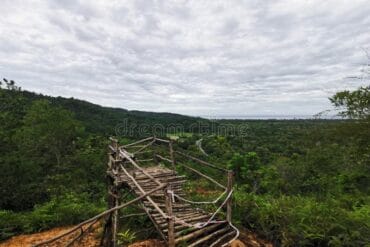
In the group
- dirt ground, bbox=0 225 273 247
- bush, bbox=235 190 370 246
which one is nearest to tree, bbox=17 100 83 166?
dirt ground, bbox=0 225 273 247

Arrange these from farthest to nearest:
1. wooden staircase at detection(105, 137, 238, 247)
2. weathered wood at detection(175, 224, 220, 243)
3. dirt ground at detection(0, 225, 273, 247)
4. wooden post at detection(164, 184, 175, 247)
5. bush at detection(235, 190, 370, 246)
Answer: dirt ground at detection(0, 225, 273, 247), bush at detection(235, 190, 370, 246), weathered wood at detection(175, 224, 220, 243), wooden staircase at detection(105, 137, 238, 247), wooden post at detection(164, 184, 175, 247)

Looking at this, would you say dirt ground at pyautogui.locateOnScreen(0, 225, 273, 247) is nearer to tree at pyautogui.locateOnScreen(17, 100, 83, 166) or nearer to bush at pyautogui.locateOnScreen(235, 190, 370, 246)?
bush at pyautogui.locateOnScreen(235, 190, 370, 246)

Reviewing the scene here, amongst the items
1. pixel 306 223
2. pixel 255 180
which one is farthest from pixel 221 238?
pixel 255 180

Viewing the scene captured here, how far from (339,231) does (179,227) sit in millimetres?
2990

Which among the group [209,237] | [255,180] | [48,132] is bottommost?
[255,180]

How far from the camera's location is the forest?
5516 mm

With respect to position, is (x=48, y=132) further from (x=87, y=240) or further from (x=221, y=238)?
Answer: (x=221, y=238)

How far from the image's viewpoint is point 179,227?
14.7 feet

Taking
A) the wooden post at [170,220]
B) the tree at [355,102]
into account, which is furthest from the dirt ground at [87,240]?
the tree at [355,102]

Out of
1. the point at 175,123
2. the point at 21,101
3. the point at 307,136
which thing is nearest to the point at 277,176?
the point at 307,136

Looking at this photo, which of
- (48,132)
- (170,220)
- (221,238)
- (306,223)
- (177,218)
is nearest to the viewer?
(170,220)

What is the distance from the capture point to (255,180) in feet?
71.2

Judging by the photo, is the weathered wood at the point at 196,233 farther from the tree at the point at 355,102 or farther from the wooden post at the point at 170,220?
the tree at the point at 355,102

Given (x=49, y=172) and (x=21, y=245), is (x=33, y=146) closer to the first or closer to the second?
(x=49, y=172)
